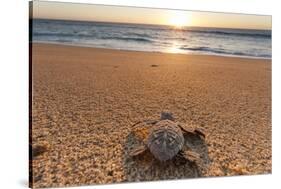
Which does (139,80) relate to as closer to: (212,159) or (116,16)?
(116,16)

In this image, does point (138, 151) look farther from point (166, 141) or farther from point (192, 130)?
point (192, 130)

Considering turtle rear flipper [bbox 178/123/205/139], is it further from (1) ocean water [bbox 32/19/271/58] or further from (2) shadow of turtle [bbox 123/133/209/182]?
(1) ocean water [bbox 32/19/271/58]

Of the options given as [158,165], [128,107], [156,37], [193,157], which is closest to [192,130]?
[193,157]

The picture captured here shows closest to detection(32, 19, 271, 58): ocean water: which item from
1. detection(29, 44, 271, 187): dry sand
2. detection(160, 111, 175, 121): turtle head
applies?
detection(29, 44, 271, 187): dry sand

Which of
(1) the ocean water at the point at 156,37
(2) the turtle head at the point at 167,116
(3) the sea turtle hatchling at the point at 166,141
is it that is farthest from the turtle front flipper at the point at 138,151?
(1) the ocean water at the point at 156,37

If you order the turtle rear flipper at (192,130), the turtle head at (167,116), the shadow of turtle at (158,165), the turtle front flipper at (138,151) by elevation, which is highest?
the turtle head at (167,116)

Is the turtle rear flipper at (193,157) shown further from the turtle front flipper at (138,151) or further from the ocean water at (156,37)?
the ocean water at (156,37)

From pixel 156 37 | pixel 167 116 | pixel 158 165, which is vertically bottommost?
pixel 158 165
